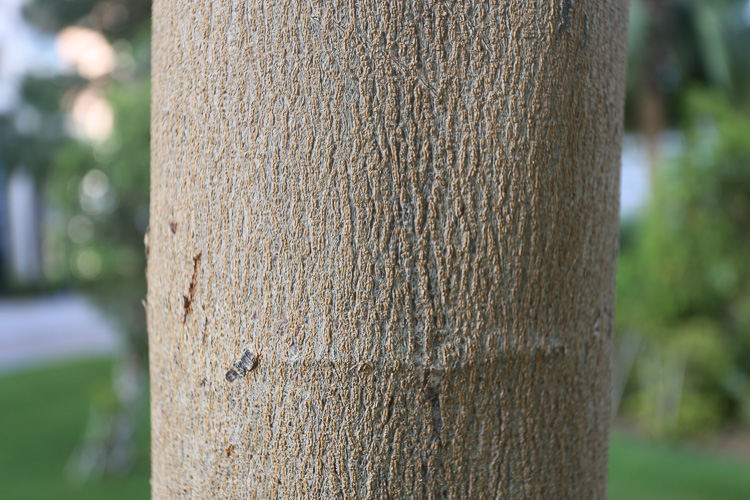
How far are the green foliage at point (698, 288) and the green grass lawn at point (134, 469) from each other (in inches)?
20.7

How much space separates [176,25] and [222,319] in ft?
1.32

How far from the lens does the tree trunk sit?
2.57 ft

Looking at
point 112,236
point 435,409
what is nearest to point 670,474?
point 112,236

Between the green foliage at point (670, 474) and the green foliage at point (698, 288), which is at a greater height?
the green foliage at point (698, 288)

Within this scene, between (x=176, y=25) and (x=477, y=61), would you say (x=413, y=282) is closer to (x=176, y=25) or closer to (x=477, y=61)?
(x=477, y=61)

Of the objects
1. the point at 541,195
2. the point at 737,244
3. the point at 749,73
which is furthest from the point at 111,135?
the point at 749,73

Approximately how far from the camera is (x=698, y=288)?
19.9 feet

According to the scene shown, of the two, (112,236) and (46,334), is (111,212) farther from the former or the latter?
(46,334)

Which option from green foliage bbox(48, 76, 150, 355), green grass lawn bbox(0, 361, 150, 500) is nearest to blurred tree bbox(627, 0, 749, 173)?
green foliage bbox(48, 76, 150, 355)

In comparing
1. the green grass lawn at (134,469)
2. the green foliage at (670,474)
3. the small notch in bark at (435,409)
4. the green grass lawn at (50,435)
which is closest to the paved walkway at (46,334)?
the green grass lawn at (50,435)

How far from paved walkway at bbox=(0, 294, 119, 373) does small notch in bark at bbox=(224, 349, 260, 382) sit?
7430 mm

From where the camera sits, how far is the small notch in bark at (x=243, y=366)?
81 cm

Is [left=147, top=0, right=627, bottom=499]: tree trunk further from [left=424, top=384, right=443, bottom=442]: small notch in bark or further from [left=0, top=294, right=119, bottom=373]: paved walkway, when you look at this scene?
[left=0, top=294, right=119, bottom=373]: paved walkway

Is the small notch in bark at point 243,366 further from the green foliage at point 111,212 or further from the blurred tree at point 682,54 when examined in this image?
the blurred tree at point 682,54
